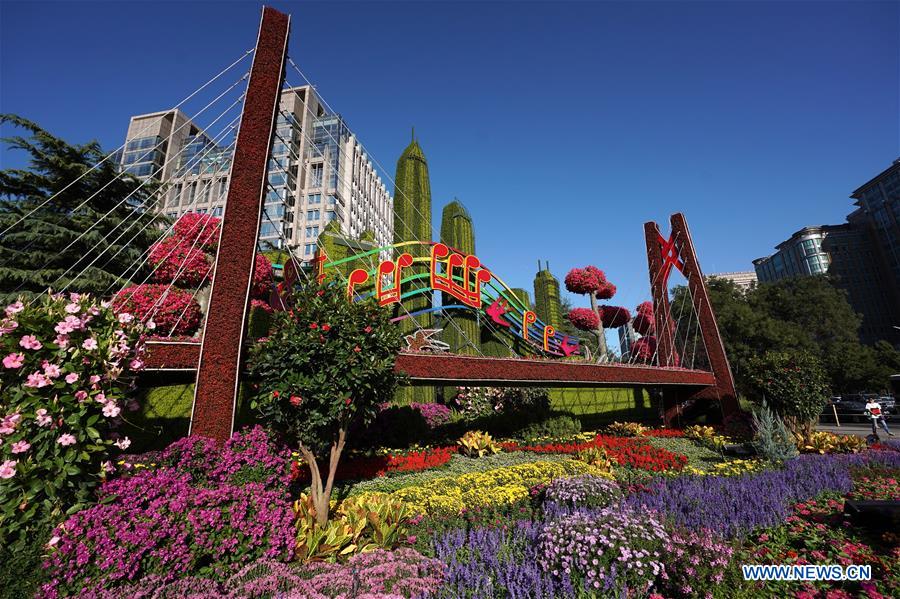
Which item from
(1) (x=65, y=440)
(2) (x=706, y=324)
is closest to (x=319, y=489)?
(1) (x=65, y=440)

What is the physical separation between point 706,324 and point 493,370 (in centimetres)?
1325

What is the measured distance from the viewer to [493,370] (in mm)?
10797

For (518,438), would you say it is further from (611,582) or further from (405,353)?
(611,582)

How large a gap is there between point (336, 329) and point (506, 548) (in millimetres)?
4157

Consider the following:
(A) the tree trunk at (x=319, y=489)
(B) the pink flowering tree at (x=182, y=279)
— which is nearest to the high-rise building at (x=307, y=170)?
(B) the pink flowering tree at (x=182, y=279)

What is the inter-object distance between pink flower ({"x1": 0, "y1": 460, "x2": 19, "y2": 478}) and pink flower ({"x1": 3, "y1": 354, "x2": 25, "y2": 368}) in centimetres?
106

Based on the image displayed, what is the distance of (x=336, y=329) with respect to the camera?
664cm

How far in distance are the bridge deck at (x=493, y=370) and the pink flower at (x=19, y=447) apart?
6.88 feet

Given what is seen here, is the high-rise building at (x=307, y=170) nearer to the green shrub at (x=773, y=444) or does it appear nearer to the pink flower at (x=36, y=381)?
the green shrub at (x=773, y=444)

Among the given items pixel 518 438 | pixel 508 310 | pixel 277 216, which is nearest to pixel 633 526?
pixel 518 438

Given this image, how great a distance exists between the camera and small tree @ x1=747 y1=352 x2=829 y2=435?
40.9 feet

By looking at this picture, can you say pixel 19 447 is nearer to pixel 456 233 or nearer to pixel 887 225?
pixel 456 233

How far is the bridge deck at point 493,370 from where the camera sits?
686 cm

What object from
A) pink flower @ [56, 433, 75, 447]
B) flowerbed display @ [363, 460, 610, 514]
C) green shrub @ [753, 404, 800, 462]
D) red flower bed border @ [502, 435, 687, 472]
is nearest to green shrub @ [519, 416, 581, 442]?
red flower bed border @ [502, 435, 687, 472]
